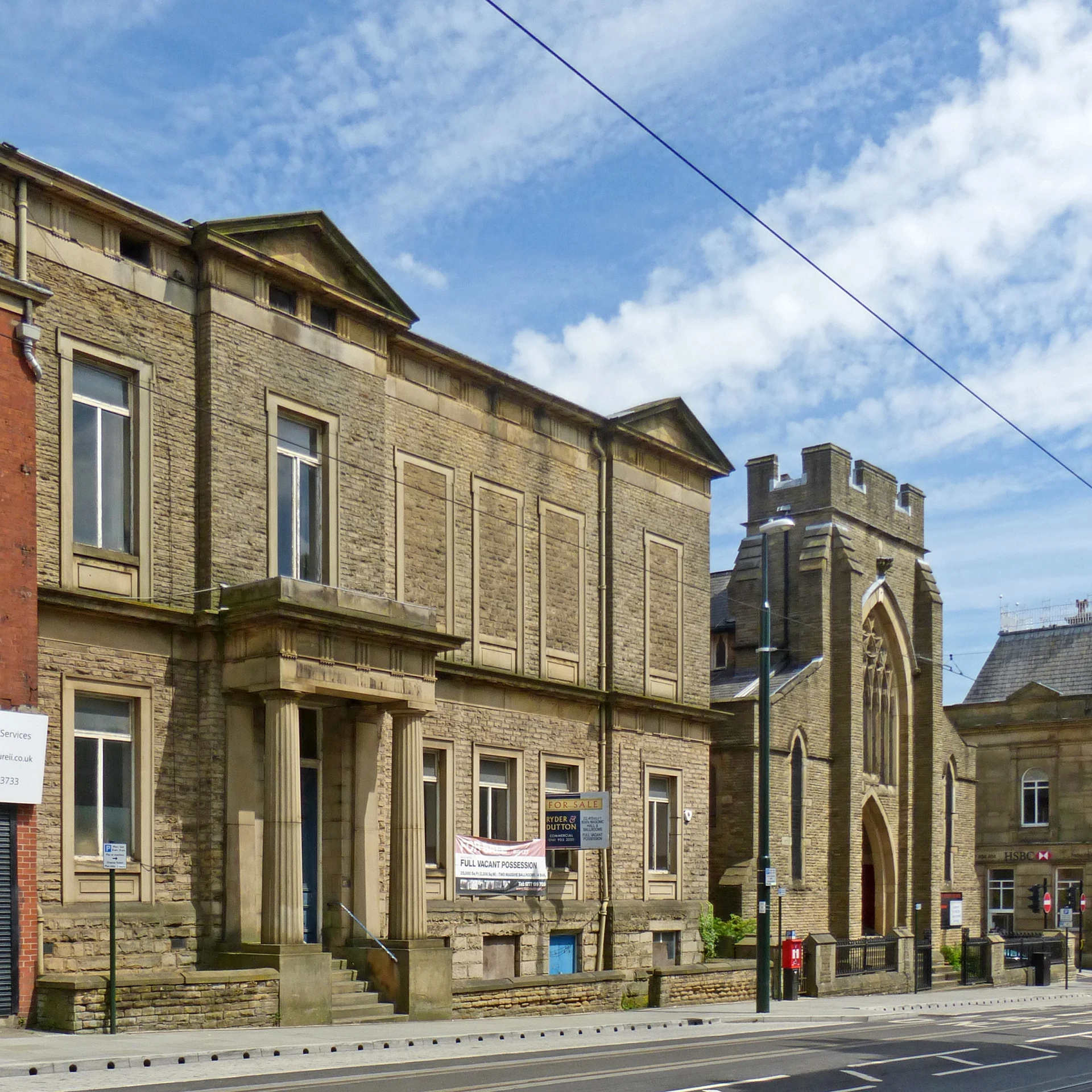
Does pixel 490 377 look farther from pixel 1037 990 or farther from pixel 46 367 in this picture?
pixel 1037 990

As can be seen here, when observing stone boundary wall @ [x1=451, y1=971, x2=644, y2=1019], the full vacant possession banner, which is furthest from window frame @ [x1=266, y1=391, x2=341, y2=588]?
stone boundary wall @ [x1=451, y1=971, x2=644, y2=1019]

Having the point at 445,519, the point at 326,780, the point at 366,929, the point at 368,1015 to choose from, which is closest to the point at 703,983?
the point at 366,929

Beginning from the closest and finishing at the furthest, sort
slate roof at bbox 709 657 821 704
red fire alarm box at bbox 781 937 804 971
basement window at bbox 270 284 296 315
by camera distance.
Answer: basement window at bbox 270 284 296 315, red fire alarm box at bbox 781 937 804 971, slate roof at bbox 709 657 821 704

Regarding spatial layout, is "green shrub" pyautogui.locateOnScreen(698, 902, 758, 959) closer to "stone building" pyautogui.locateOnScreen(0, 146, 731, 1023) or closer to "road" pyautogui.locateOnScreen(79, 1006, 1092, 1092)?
"stone building" pyautogui.locateOnScreen(0, 146, 731, 1023)

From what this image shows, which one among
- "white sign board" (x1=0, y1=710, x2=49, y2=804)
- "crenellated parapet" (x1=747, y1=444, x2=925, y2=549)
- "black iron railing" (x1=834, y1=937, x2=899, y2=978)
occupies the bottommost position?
"black iron railing" (x1=834, y1=937, x2=899, y2=978)

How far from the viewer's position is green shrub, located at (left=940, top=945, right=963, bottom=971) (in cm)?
4497

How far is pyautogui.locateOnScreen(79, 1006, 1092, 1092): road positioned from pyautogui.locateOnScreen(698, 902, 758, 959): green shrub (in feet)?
30.0

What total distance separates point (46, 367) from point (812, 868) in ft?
85.2

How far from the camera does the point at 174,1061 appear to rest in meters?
15.8

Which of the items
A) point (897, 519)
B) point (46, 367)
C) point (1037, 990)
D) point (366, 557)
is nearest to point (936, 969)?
point (1037, 990)

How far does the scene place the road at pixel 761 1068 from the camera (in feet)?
46.9

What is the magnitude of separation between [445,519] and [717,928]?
13.0 m

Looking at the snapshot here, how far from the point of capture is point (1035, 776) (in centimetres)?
5712

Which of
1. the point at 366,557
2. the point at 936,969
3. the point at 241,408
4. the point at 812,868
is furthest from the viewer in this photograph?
the point at 936,969
